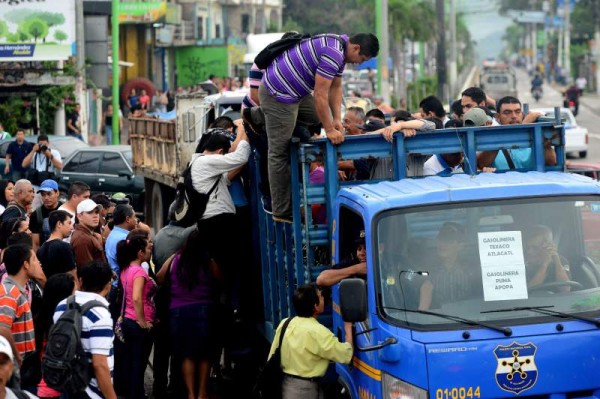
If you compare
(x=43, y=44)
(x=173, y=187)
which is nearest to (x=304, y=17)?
(x=43, y=44)

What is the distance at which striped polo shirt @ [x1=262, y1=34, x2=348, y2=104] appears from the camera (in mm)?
8648

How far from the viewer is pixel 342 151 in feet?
27.0

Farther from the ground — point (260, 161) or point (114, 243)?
point (260, 161)

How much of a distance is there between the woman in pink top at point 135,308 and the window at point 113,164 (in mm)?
14443

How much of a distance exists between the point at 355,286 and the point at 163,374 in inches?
153

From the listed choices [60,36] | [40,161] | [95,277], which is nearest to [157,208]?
[40,161]

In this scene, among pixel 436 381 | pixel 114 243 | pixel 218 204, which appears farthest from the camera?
pixel 114 243

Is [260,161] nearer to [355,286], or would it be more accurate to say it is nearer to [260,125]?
[260,125]

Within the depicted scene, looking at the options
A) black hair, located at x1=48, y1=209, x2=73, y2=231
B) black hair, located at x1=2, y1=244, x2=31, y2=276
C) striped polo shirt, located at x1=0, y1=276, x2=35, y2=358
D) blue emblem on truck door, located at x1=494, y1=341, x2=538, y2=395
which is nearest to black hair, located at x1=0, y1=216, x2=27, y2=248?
black hair, located at x1=48, y1=209, x2=73, y2=231

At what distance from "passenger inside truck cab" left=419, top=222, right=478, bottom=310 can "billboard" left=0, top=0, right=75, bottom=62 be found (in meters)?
29.1

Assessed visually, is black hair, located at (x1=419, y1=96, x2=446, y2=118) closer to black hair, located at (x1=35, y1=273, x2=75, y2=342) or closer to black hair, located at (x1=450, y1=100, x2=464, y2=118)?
black hair, located at (x1=450, y1=100, x2=464, y2=118)

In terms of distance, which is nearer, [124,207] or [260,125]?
[260,125]

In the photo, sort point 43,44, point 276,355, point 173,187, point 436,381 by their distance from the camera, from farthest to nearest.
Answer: point 43,44, point 173,187, point 276,355, point 436,381

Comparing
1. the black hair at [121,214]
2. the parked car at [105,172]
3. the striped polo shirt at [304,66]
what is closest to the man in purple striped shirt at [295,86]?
the striped polo shirt at [304,66]
